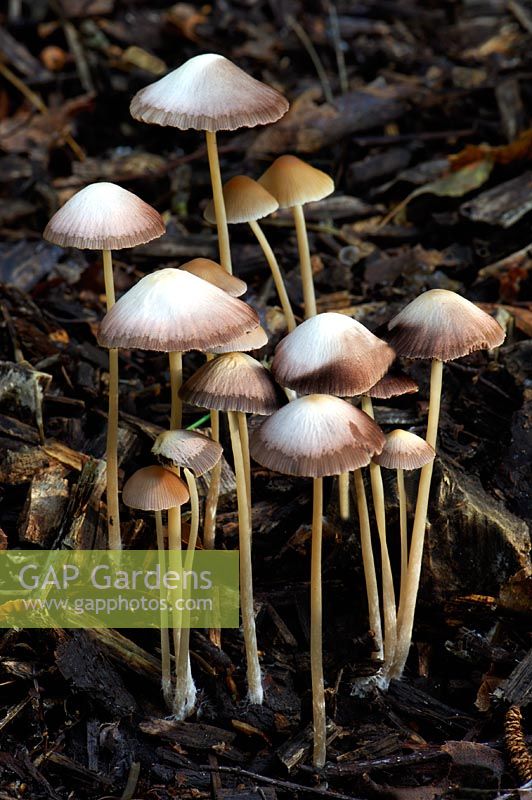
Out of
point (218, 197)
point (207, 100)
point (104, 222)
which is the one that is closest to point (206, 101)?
point (207, 100)

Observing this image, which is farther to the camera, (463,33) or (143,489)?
(463,33)

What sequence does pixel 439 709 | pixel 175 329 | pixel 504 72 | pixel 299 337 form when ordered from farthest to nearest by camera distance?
1. pixel 504 72
2. pixel 439 709
3. pixel 299 337
4. pixel 175 329

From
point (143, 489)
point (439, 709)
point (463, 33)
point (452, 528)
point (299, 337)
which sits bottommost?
point (439, 709)

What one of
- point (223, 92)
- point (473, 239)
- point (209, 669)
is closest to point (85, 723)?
point (209, 669)

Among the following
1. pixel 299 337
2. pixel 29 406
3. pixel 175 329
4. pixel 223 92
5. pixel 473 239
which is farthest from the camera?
pixel 473 239

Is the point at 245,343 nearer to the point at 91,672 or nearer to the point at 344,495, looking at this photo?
the point at 344,495

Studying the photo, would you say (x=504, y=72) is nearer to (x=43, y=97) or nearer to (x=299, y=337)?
(x=43, y=97)

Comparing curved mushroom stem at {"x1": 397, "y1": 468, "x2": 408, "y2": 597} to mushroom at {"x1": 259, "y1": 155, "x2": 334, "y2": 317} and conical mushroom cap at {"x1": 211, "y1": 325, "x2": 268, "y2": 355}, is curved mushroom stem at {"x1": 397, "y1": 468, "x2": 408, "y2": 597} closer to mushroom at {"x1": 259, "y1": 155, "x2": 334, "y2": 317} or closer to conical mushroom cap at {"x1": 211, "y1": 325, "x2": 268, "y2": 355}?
conical mushroom cap at {"x1": 211, "y1": 325, "x2": 268, "y2": 355}

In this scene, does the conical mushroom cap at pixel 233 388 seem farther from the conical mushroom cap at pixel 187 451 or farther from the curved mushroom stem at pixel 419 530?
the curved mushroom stem at pixel 419 530
